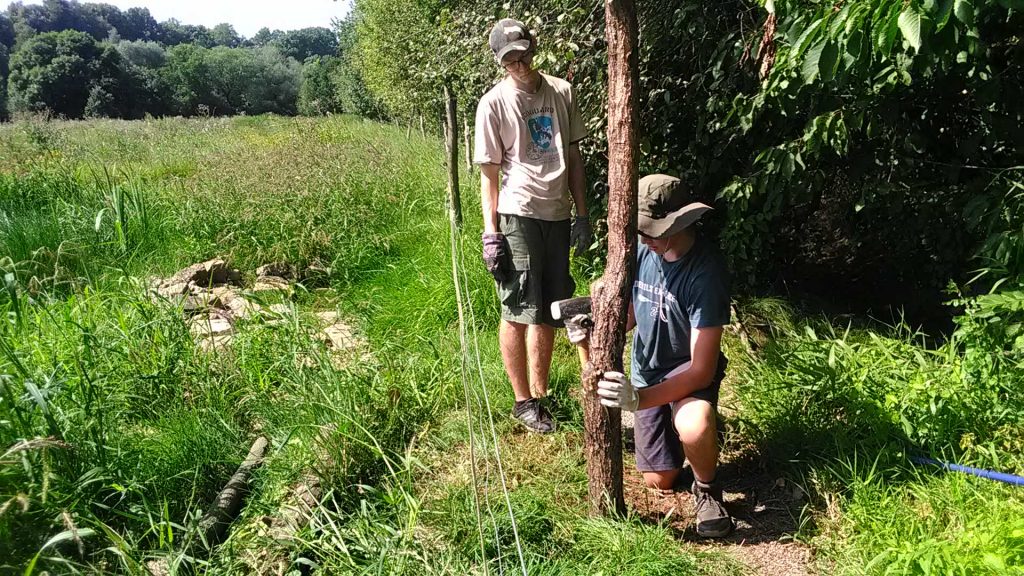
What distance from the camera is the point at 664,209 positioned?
7.43ft

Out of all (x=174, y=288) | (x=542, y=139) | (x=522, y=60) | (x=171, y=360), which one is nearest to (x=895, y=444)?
(x=542, y=139)

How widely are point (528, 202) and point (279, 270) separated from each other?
3358mm

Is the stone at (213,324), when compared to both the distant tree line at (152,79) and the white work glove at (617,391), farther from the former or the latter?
the distant tree line at (152,79)

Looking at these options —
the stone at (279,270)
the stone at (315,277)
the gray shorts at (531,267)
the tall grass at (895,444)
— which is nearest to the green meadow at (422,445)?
the tall grass at (895,444)

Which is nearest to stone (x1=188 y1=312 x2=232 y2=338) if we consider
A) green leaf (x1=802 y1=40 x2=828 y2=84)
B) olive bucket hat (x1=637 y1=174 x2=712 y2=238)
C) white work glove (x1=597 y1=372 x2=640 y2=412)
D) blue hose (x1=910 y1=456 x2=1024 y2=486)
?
white work glove (x1=597 y1=372 x2=640 y2=412)

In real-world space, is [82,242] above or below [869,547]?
above

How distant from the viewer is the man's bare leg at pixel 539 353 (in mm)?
3006

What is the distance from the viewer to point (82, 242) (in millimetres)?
4977

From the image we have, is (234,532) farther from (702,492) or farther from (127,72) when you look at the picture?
(127,72)

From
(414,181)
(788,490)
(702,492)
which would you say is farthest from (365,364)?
(414,181)

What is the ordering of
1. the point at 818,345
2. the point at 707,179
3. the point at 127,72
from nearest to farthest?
the point at 818,345, the point at 707,179, the point at 127,72

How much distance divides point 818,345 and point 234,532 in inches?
113

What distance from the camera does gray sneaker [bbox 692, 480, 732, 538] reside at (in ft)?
7.56

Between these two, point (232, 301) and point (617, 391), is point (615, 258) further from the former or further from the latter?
point (232, 301)
